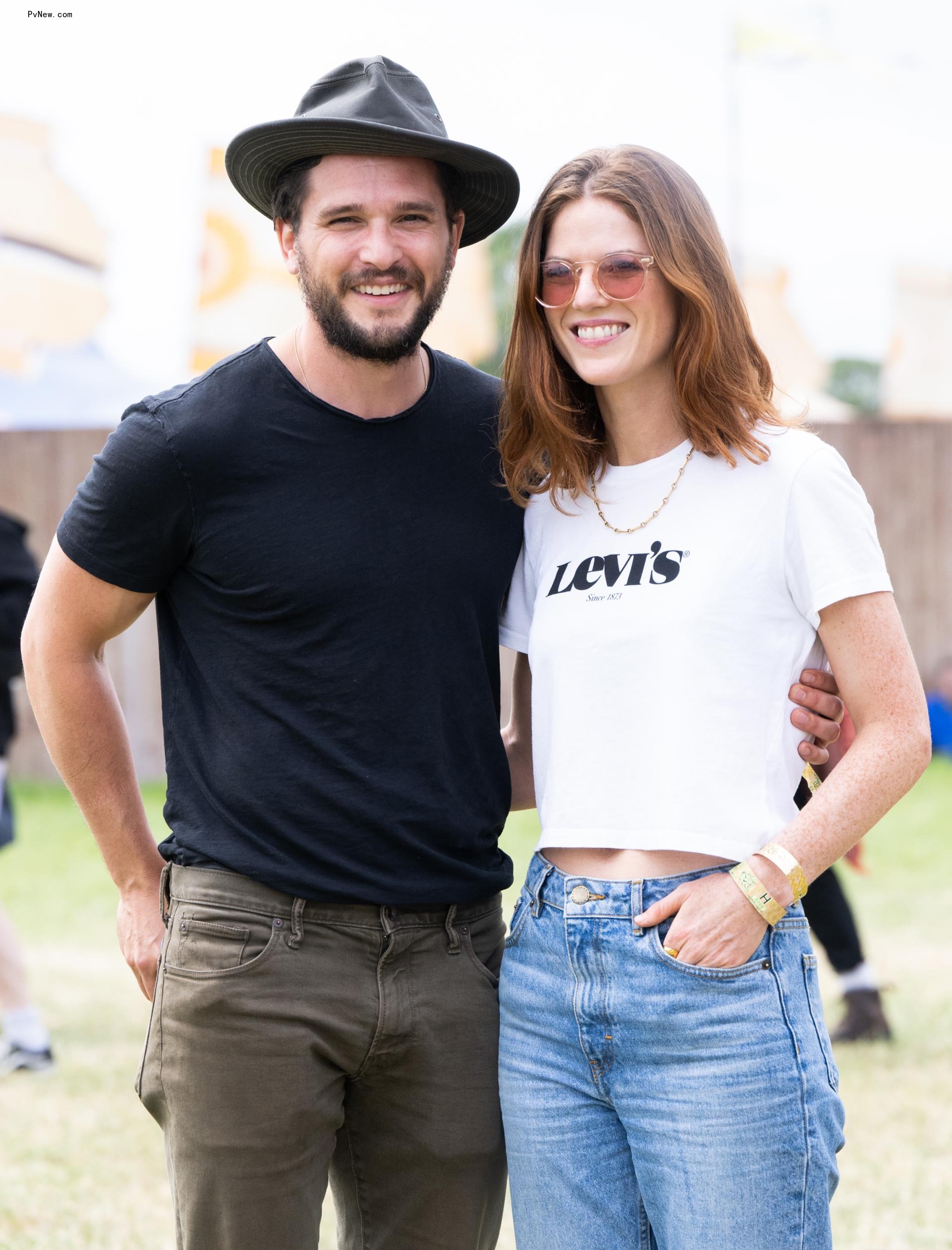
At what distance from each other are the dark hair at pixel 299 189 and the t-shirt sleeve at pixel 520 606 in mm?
614

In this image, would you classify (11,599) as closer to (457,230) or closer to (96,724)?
(96,724)

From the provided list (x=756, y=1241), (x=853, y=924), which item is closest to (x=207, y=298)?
(x=853, y=924)

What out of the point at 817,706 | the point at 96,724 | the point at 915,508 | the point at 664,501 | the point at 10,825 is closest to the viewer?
the point at 817,706

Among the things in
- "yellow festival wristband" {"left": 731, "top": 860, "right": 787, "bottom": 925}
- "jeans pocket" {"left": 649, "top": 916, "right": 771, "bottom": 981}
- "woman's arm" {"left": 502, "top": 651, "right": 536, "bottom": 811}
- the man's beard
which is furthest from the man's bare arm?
"yellow festival wristband" {"left": 731, "top": 860, "right": 787, "bottom": 925}

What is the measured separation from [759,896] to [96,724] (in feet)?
3.76

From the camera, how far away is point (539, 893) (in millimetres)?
2041

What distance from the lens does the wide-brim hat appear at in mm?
2162

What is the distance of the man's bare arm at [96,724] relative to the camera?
222cm

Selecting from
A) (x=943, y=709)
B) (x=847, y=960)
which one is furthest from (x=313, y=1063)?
(x=943, y=709)

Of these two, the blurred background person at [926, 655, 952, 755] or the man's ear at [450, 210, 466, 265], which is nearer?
the man's ear at [450, 210, 466, 265]

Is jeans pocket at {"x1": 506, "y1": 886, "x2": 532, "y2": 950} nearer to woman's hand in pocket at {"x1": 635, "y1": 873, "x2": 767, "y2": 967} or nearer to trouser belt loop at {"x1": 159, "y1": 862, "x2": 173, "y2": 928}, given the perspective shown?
woman's hand in pocket at {"x1": 635, "y1": 873, "x2": 767, "y2": 967}

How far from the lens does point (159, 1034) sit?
2.16 m

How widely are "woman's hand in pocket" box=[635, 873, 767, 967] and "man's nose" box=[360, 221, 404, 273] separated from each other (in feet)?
3.56

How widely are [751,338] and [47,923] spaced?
615 centimetres
